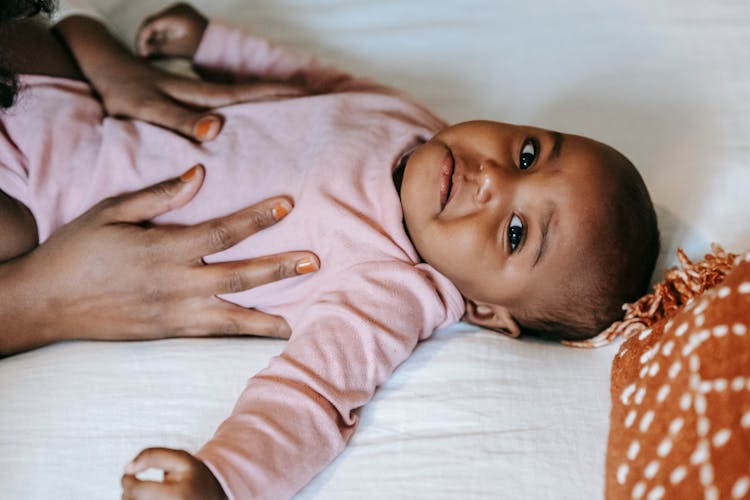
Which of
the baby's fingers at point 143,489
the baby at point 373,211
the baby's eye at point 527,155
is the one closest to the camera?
the baby's fingers at point 143,489

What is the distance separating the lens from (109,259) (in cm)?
113

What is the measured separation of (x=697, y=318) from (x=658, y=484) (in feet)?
0.53

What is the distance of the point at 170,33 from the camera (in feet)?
4.79

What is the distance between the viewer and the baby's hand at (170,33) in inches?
57.2

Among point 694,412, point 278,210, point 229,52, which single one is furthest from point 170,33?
point 694,412

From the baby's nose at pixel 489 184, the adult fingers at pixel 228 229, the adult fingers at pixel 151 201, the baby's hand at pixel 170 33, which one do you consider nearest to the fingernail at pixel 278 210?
the adult fingers at pixel 228 229

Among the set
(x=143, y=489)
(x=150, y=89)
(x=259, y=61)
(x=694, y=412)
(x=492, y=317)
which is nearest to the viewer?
(x=694, y=412)

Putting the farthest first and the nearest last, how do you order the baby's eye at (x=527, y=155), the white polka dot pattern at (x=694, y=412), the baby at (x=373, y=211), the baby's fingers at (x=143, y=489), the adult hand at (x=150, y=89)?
the adult hand at (x=150, y=89), the baby's eye at (x=527, y=155), the baby at (x=373, y=211), the baby's fingers at (x=143, y=489), the white polka dot pattern at (x=694, y=412)

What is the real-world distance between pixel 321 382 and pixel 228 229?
11.3 inches

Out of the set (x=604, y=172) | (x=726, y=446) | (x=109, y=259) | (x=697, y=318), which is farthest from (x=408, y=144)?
(x=726, y=446)

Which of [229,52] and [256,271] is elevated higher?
[229,52]

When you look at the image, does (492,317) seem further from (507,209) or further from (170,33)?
(170,33)

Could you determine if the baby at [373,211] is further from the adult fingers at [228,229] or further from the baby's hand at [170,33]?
the baby's hand at [170,33]

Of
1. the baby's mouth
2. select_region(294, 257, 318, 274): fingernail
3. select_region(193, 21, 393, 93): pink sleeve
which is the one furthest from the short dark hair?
select_region(193, 21, 393, 93): pink sleeve
